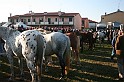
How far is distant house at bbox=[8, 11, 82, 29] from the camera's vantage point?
8812 cm

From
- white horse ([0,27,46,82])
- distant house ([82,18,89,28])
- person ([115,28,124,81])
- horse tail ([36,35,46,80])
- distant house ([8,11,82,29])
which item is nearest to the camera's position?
white horse ([0,27,46,82])

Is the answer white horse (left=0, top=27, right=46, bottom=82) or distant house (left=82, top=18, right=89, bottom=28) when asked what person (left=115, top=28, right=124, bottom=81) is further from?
distant house (left=82, top=18, right=89, bottom=28)

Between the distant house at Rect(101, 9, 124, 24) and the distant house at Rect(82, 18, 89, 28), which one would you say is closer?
the distant house at Rect(101, 9, 124, 24)

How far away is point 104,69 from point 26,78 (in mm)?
4589

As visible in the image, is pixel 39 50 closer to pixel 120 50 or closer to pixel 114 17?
pixel 120 50

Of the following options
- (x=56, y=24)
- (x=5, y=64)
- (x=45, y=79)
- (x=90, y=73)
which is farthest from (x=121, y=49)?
(x=56, y=24)

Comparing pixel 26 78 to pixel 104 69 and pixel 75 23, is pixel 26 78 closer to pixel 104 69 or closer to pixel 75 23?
Answer: pixel 104 69

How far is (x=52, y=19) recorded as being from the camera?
90.1 metres

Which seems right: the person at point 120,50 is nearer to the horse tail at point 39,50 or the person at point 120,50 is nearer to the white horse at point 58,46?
the white horse at point 58,46

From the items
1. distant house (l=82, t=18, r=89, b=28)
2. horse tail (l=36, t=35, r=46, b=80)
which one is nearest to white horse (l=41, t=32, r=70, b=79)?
horse tail (l=36, t=35, r=46, b=80)

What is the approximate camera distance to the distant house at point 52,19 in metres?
88.1

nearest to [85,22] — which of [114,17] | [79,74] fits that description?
[114,17]

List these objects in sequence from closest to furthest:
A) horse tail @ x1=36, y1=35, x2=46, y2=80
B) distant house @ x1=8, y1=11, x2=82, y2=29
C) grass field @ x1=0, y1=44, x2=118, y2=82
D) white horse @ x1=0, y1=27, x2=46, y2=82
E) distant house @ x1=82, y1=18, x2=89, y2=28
A: white horse @ x1=0, y1=27, x2=46, y2=82 < horse tail @ x1=36, y1=35, x2=46, y2=80 < grass field @ x1=0, y1=44, x2=118, y2=82 < distant house @ x1=8, y1=11, x2=82, y2=29 < distant house @ x1=82, y1=18, x2=89, y2=28

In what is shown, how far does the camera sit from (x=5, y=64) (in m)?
14.1
